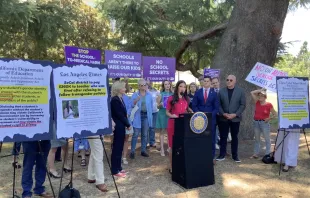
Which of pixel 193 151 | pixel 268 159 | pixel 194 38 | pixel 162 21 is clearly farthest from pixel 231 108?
pixel 162 21

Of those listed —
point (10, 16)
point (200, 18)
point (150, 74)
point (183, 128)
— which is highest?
point (200, 18)

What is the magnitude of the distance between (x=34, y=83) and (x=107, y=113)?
105 centimetres

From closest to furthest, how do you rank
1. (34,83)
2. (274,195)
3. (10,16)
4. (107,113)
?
(34,83) < (107,113) < (274,195) < (10,16)

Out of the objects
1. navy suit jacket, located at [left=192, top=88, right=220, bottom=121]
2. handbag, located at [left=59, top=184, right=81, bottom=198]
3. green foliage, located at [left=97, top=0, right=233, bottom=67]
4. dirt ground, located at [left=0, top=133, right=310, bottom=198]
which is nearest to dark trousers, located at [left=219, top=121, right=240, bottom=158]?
dirt ground, located at [left=0, top=133, right=310, bottom=198]

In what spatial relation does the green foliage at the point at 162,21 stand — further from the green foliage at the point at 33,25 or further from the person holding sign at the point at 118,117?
the person holding sign at the point at 118,117

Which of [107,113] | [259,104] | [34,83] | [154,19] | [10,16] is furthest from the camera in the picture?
[154,19]

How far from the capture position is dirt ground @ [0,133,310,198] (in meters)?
5.11

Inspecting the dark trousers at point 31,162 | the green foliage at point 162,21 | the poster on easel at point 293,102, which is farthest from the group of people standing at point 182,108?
the green foliage at point 162,21

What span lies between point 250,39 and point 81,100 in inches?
244

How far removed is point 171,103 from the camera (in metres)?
6.04

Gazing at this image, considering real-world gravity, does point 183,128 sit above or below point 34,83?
below

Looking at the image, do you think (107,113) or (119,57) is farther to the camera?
(119,57)

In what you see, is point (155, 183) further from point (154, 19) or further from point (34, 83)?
point (154, 19)

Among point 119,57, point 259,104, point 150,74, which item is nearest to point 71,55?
point 119,57
